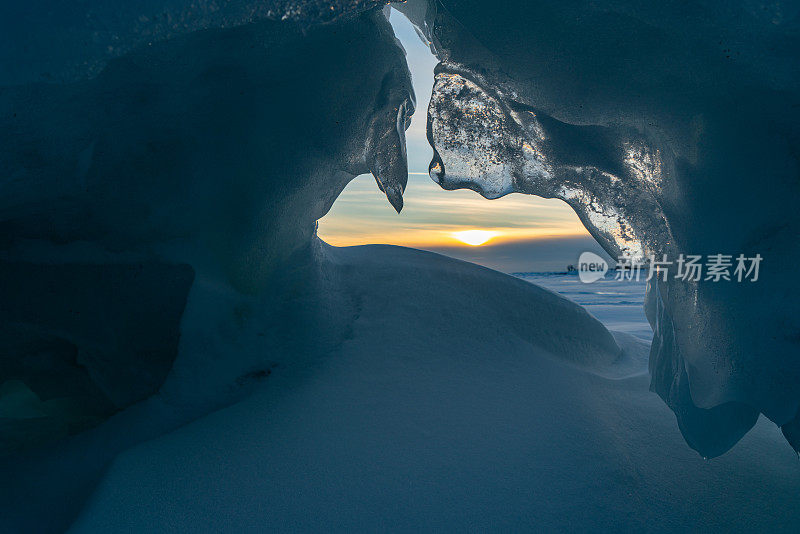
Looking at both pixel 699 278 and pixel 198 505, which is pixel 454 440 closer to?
pixel 198 505

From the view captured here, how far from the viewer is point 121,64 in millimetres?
1708

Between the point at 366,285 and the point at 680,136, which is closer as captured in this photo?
the point at 680,136

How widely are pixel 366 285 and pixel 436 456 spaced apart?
1.28 meters

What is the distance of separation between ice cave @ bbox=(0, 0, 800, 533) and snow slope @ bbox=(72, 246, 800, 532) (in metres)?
0.01

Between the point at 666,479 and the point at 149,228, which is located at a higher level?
the point at 149,228

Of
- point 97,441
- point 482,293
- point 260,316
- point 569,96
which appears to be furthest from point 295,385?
point 569,96

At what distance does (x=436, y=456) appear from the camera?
1.86m

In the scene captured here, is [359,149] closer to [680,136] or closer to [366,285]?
[366,285]

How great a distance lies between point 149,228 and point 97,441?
982mm

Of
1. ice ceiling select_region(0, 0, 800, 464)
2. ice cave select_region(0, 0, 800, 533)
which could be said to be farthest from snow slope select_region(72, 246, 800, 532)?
ice ceiling select_region(0, 0, 800, 464)

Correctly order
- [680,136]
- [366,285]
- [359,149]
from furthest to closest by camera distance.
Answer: [366,285] → [359,149] → [680,136]

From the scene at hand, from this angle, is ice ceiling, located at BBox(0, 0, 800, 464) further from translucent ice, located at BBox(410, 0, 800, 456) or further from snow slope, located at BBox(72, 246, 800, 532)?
snow slope, located at BBox(72, 246, 800, 532)

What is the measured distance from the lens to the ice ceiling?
1581 millimetres

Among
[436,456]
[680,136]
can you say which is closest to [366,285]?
[436,456]
